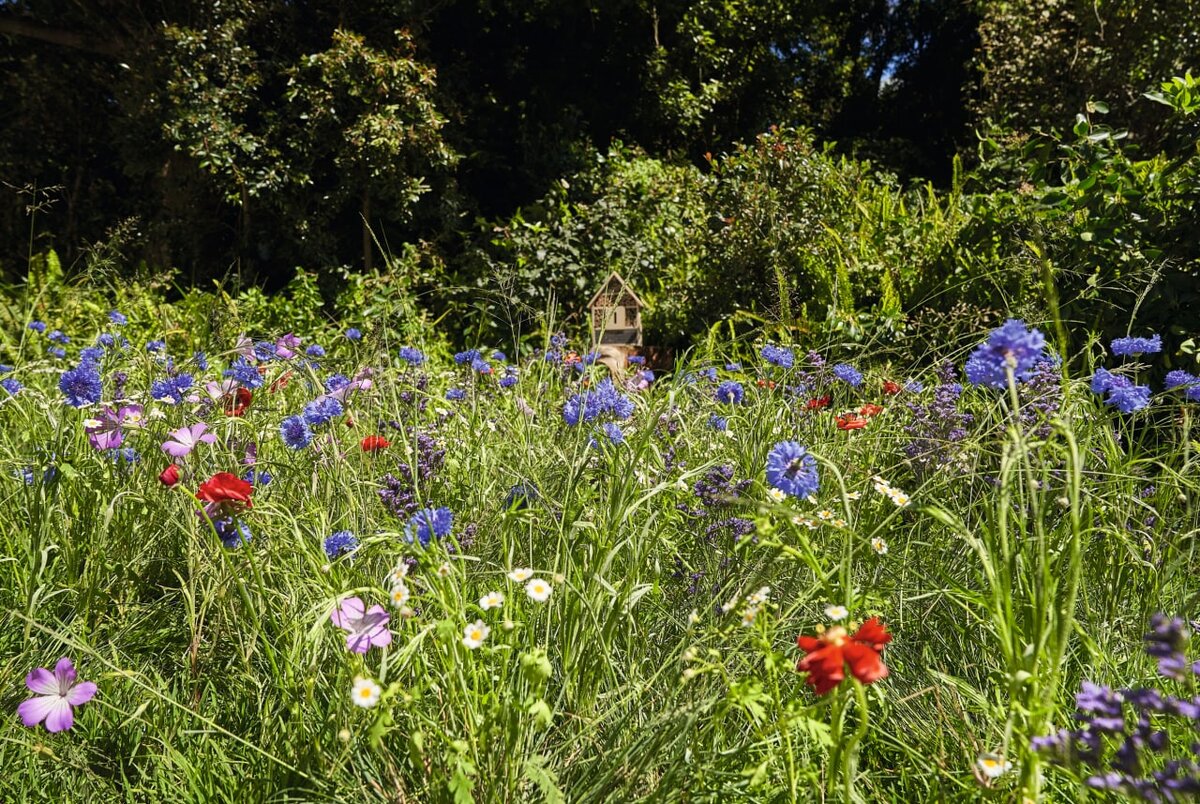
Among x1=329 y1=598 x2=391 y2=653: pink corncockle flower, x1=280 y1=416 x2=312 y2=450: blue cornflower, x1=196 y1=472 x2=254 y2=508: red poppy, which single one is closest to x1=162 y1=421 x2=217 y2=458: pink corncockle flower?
x1=280 y1=416 x2=312 y2=450: blue cornflower

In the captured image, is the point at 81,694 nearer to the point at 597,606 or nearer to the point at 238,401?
the point at 597,606

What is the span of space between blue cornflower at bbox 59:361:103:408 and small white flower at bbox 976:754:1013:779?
1.75 meters

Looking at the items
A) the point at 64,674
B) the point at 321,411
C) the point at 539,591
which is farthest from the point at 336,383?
the point at 539,591

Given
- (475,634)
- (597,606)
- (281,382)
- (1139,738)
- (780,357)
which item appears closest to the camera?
(1139,738)

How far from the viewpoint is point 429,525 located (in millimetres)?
1164

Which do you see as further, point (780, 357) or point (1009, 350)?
point (780, 357)

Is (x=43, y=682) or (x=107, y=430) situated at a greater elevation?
(x=107, y=430)

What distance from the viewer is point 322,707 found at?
131 centimetres

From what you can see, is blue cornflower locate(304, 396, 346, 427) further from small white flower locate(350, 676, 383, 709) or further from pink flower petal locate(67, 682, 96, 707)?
small white flower locate(350, 676, 383, 709)

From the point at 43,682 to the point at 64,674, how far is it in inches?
1.2

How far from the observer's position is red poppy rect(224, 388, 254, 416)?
1866 mm

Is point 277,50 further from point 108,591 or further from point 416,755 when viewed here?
point 416,755

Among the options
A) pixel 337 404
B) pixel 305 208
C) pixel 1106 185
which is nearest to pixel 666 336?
pixel 1106 185

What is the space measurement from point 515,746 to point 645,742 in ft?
0.64
